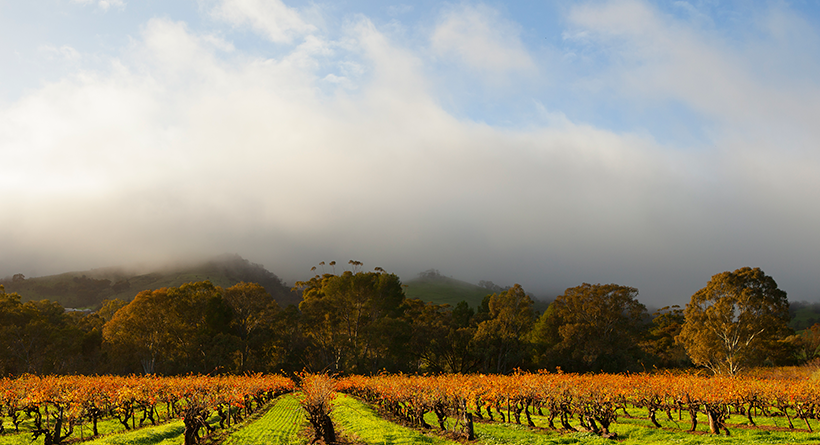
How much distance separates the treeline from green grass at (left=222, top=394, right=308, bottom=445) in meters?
27.7

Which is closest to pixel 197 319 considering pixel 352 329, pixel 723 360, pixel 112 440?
pixel 352 329

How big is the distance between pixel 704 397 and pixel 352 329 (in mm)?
52624

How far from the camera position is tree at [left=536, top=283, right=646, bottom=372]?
6316 cm

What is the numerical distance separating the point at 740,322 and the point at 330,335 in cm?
5624

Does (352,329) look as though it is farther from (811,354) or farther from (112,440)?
(811,354)

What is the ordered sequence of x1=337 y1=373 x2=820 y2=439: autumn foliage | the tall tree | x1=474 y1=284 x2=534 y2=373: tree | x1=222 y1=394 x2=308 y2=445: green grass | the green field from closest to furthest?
the green field, x1=222 y1=394 x2=308 y2=445: green grass, x1=337 y1=373 x2=820 y2=439: autumn foliage, the tall tree, x1=474 y1=284 x2=534 y2=373: tree

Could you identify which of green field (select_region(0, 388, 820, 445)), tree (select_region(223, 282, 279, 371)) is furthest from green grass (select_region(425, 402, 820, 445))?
tree (select_region(223, 282, 279, 371))

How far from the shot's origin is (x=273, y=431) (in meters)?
26.0

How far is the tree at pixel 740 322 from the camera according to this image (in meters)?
49.9

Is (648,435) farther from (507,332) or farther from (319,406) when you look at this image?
(507,332)

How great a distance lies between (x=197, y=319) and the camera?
219 feet

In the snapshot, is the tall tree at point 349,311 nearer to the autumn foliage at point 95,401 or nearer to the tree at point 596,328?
the tree at point 596,328

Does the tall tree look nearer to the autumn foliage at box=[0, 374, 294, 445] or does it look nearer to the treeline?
the treeline

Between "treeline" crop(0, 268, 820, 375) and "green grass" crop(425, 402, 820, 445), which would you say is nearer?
"green grass" crop(425, 402, 820, 445)
